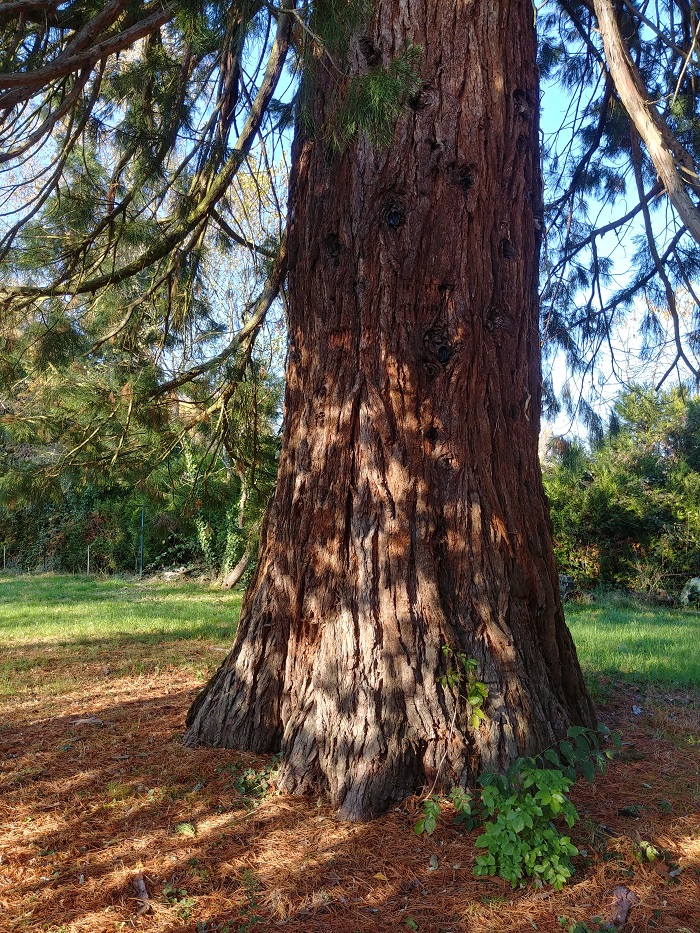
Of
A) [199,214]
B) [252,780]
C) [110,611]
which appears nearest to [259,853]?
[252,780]

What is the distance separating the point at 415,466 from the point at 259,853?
1.64 m

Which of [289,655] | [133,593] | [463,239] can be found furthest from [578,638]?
[133,593]

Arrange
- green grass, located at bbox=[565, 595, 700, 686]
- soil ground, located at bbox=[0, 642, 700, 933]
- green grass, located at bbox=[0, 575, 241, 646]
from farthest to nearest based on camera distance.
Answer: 1. green grass, located at bbox=[0, 575, 241, 646]
2. green grass, located at bbox=[565, 595, 700, 686]
3. soil ground, located at bbox=[0, 642, 700, 933]

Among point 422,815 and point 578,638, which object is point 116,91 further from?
point 578,638

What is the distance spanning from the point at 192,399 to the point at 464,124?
2558mm

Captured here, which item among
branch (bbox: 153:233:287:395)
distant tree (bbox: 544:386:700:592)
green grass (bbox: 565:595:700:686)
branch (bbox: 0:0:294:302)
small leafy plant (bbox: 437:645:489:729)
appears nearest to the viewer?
small leafy plant (bbox: 437:645:489:729)

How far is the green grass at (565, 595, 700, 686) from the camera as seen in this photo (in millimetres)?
5180

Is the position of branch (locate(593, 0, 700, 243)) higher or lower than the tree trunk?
higher

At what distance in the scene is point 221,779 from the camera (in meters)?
3.14

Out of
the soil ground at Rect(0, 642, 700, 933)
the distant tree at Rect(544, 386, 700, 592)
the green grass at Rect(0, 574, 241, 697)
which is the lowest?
the soil ground at Rect(0, 642, 700, 933)

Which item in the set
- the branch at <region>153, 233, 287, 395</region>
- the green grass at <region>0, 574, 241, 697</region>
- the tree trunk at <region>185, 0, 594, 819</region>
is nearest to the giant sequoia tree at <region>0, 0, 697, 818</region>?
the tree trunk at <region>185, 0, 594, 819</region>

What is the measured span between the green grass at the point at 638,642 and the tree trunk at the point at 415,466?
199 cm

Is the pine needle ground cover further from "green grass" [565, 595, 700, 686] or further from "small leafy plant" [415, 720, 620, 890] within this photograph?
"green grass" [565, 595, 700, 686]

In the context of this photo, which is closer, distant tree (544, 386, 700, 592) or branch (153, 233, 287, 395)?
branch (153, 233, 287, 395)
